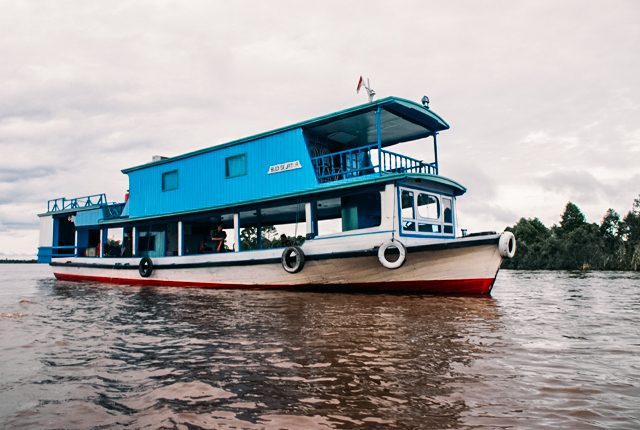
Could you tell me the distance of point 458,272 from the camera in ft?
34.0

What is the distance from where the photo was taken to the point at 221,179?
15.1m

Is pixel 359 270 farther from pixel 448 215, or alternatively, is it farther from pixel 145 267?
pixel 145 267

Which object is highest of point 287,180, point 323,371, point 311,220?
point 287,180

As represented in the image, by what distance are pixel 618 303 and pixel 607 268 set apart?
2750cm

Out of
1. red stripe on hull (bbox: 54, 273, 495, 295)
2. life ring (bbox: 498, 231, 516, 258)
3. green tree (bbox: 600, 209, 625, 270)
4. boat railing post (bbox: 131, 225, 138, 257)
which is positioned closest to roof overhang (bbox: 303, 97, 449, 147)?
life ring (bbox: 498, 231, 516, 258)

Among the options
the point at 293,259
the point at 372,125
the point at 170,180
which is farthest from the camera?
the point at 170,180

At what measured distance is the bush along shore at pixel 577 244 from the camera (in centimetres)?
3306

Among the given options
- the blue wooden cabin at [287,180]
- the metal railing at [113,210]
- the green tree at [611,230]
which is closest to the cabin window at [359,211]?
the blue wooden cabin at [287,180]

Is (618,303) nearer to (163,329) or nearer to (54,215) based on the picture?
(163,329)

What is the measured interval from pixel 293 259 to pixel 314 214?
4.88ft

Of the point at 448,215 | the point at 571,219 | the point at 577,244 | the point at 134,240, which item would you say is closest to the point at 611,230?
the point at 571,219

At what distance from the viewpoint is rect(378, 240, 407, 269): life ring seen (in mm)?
10336

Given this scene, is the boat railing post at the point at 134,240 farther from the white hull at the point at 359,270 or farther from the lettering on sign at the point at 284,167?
the lettering on sign at the point at 284,167

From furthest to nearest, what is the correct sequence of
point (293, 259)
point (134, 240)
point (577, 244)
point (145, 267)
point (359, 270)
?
point (577, 244)
point (134, 240)
point (145, 267)
point (293, 259)
point (359, 270)
